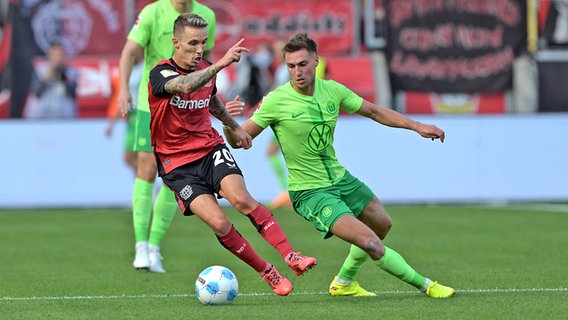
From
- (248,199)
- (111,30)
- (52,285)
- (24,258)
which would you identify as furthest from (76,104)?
(248,199)

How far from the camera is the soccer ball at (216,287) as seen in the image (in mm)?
7336

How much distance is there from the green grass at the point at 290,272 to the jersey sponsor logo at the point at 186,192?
2.16 feet

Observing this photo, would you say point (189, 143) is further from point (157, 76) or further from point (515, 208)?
point (515, 208)

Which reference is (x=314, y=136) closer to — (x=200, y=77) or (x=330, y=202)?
(x=330, y=202)

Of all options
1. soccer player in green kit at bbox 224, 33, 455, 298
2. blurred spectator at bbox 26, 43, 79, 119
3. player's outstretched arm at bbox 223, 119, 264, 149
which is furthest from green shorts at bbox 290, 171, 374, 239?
blurred spectator at bbox 26, 43, 79, 119

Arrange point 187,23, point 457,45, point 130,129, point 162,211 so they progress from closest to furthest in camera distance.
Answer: point 187,23 → point 162,211 → point 130,129 → point 457,45

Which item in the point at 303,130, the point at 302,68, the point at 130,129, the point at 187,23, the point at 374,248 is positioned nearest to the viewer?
the point at 374,248

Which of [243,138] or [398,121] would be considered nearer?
[243,138]

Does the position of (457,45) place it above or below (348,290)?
above

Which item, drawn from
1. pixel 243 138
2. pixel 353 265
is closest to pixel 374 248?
pixel 353 265

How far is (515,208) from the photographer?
1648cm

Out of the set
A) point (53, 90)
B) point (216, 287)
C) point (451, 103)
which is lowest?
point (451, 103)

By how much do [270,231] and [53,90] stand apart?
12185 mm

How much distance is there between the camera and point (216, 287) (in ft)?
24.1
